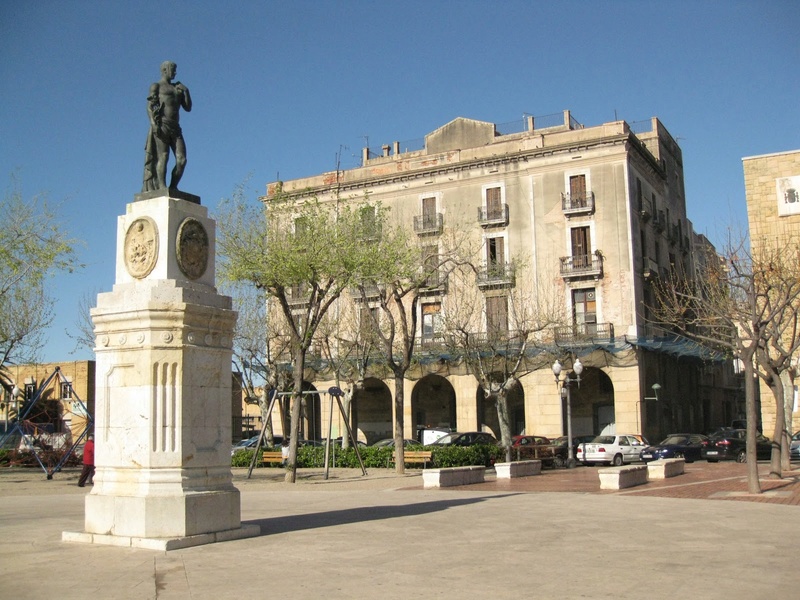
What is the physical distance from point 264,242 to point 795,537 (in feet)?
54.1

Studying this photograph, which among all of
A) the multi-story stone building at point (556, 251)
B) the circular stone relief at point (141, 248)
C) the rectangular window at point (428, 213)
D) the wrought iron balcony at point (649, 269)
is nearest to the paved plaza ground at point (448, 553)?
the circular stone relief at point (141, 248)

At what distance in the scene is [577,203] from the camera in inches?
1716

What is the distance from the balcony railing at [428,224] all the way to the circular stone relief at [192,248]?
3497cm

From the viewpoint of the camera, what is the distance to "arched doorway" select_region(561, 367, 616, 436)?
4438 centimetres

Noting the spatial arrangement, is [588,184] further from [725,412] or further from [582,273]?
[725,412]

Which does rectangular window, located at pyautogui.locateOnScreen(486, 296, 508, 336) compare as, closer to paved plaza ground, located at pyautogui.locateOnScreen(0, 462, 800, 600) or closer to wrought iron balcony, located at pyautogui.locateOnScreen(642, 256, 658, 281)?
wrought iron balcony, located at pyautogui.locateOnScreen(642, 256, 658, 281)

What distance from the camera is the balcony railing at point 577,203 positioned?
43.3 m

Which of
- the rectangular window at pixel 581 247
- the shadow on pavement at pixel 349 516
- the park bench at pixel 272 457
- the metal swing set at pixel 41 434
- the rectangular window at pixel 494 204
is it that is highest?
the rectangular window at pixel 494 204

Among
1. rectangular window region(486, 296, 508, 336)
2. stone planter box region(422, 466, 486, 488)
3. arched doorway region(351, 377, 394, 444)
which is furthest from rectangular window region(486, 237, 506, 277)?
stone planter box region(422, 466, 486, 488)

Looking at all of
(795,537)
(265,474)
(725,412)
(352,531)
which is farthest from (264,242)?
(725,412)

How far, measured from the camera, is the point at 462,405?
45.4 metres

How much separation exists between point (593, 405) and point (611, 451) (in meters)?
11.5

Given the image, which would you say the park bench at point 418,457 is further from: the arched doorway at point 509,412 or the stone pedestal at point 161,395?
the arched doorway at point 509,412

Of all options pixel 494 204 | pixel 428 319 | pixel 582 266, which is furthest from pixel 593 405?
pixel 494 204
